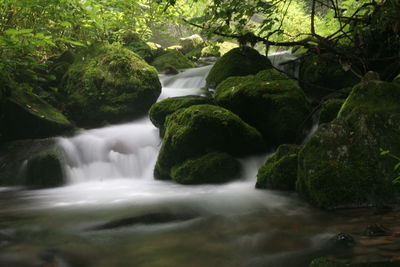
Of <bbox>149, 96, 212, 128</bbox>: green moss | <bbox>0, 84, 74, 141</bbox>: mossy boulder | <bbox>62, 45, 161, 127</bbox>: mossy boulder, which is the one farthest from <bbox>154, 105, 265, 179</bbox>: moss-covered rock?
<bbox>62, 45, 161, 127</bbox>: mossy boulder

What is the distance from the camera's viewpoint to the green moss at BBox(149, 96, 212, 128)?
745cm

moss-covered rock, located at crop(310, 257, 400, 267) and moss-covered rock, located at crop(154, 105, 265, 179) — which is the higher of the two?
moss-covered rock, located at crop(154, 105, 265, 179)

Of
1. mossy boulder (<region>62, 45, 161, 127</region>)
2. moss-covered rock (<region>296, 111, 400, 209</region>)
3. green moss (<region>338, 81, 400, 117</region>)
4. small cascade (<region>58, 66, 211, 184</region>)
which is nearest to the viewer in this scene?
moss-covered rock (<region>296, 111, 400, 209</region>)

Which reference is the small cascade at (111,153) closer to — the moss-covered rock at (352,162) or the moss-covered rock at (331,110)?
the moss-covered rock at (331,110)

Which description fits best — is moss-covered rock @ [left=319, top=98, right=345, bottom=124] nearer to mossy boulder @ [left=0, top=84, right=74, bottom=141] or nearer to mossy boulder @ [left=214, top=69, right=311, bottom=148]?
mossy boulder @ [left=214, top=69, right=311, bottom=148]

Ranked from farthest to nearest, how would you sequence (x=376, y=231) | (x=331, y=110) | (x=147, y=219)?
(x=331, y=110)
(x=147, y=219)
(x=376, y=231)

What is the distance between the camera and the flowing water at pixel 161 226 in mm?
2551

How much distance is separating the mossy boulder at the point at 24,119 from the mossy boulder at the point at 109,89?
120 centimetres

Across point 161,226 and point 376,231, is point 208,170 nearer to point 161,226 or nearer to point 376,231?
point 161,226

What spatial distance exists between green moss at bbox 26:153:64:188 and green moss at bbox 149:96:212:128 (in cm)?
233

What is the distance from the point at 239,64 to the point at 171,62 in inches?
272

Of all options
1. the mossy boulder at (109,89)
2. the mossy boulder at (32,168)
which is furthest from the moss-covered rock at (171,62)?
the mossy boulder at (32,168)

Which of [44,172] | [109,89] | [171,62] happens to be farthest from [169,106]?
[171,62]

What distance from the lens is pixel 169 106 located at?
770 cm
